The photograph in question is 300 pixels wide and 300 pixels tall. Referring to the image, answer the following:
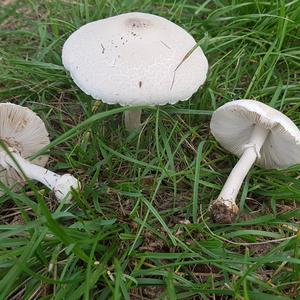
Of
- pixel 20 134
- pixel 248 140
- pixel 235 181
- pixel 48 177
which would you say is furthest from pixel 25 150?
pixel 248 140

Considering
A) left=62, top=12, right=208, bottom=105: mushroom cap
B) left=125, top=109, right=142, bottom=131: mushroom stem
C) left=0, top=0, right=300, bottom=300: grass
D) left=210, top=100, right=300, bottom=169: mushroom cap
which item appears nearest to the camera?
left=0, top=0, right=300, bottom=300: grass

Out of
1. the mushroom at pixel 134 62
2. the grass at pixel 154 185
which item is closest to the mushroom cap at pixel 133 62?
the mushroom at pixel 134 62

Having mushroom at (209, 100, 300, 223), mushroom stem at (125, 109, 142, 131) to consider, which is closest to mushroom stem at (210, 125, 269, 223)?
mushroom at (209, 100, 300, 223)

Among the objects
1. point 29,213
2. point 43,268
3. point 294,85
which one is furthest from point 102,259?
point 294,85

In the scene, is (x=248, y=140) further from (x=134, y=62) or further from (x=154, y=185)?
(x=134, y=62)

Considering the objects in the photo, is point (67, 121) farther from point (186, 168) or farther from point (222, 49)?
point (222, 49)

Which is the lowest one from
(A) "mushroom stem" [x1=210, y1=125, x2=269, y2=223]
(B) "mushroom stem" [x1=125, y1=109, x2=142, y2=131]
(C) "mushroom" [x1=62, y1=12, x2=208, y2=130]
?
(A) "mushroom stem" [x1=210, y1=125, x2=269, y2=223]

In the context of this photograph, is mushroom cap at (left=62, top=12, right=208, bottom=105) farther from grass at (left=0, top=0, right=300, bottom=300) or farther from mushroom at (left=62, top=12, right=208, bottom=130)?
grass at (left=0, top=0, right=300, bottom=300)
